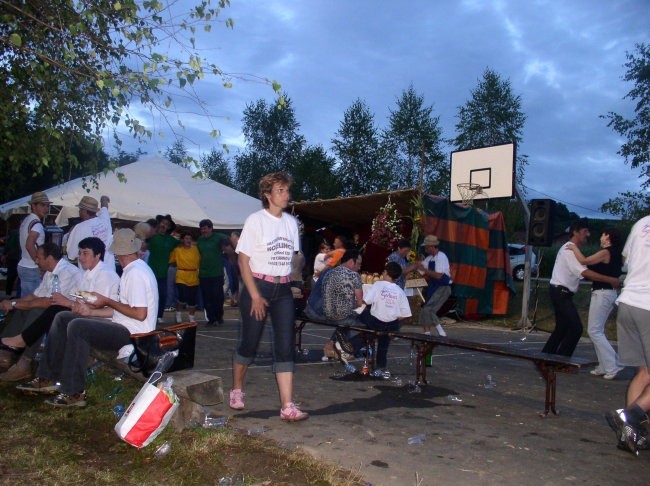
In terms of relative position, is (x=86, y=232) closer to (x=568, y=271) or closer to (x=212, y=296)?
(x=212, y=296)

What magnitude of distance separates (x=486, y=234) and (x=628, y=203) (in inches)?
730

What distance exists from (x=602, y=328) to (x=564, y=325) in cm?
49

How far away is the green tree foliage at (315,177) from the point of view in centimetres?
4572

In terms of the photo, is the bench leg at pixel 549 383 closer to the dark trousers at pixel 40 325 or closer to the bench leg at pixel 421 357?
the bench leg at pixel 421 357

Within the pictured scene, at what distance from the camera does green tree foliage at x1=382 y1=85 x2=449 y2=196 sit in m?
47.1

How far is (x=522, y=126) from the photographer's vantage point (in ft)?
159

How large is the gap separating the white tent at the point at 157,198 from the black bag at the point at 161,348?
9.48 metres

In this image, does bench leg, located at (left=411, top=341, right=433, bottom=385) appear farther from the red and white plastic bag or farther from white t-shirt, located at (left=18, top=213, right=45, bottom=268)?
white t-shirt, located at (left=18, top=213, right=45, bottom=268)

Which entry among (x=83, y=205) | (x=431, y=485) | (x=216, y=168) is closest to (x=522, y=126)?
(x=216, y=168)

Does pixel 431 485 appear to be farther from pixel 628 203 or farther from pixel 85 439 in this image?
pixel 628 203

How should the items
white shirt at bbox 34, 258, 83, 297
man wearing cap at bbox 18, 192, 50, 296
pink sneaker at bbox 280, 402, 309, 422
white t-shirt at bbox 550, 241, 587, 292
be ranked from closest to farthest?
pink sneaker at bbox 280, 402, 309, 422 < white shirt at bbox 34, 258, 83, 297 < white t-shirt at bbox 550, 241, 587, 292 < man wearing cap at bbox 18, 192, 50, 296

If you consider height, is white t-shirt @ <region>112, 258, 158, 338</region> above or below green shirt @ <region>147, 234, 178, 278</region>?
below

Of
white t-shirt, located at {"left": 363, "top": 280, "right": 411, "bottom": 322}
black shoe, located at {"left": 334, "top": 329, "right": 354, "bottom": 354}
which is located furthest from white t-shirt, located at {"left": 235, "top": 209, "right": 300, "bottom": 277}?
black shoe, located at {"left": 334, "top": 329, "right": 354, "bottom": 354}

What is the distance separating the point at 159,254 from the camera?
10.4 m
